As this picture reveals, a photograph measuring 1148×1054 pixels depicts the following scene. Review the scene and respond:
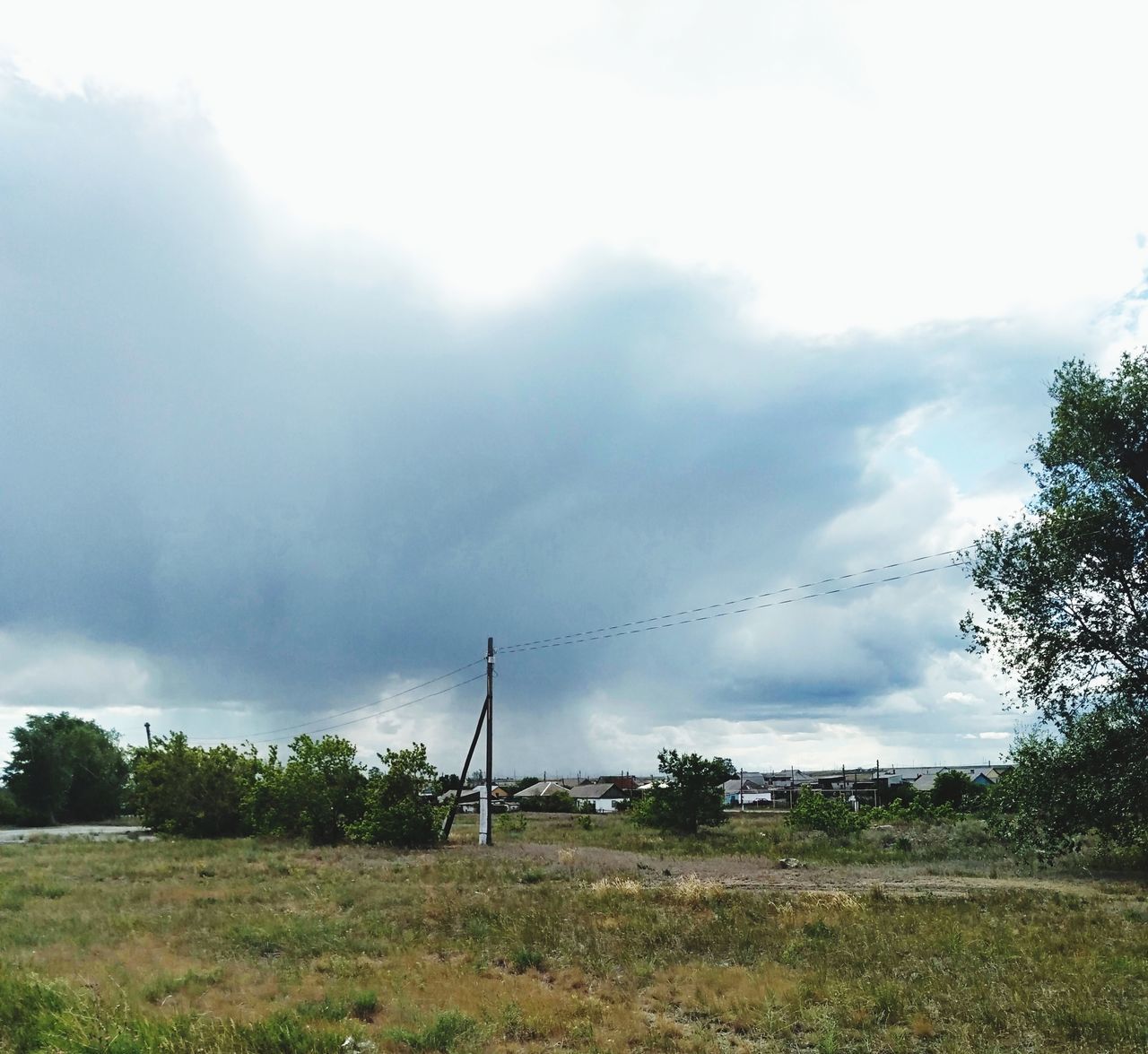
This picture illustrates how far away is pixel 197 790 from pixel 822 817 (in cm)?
3754

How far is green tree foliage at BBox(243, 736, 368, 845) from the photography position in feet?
148

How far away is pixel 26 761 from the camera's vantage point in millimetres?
84438

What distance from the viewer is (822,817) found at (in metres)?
50.2

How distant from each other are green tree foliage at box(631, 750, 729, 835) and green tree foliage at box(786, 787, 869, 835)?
4.56 m

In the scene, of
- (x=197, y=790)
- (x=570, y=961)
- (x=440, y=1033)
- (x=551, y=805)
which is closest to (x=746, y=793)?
(x=551, y=805)

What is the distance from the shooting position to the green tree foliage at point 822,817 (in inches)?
1932

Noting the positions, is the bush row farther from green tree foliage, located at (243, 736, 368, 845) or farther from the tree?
the tree

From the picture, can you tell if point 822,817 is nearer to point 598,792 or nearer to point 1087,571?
point 1087,571

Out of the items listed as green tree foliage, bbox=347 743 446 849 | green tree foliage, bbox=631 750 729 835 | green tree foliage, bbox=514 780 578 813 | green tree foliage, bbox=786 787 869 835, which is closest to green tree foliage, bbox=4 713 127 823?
green tree foliage, bbox=514 780 578 813

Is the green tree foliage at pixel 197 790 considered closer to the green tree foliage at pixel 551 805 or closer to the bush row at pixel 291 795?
the bush row at pixel 291 795

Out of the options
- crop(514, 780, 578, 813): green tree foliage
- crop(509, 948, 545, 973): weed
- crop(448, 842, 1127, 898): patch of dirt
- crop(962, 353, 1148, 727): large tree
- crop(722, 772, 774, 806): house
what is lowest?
crop(722, 772, 774, 806): house

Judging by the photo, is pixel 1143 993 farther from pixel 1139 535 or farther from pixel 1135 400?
pixel 1135 400

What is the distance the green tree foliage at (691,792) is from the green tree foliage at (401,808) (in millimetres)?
14893

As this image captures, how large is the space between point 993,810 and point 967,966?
16611 millimetres
